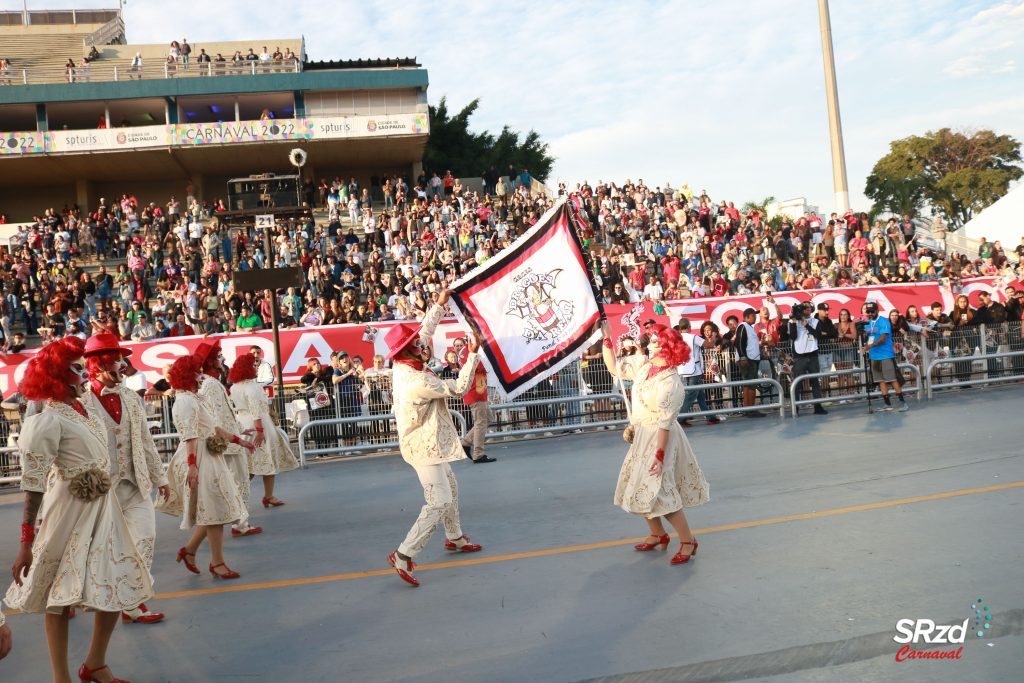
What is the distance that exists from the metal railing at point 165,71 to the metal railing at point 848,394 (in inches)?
1220

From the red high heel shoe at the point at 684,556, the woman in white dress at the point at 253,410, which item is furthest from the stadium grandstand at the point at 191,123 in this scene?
the red high heel shoe at the point at 684,556

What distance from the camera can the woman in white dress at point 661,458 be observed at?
674cm

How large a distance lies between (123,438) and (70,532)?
2.68 feet

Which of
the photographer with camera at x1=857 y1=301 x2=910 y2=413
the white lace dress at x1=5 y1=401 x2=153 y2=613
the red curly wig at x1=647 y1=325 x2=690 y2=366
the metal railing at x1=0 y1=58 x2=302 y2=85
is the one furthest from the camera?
the metal railing at x1=0 y1=58 x2=302 y2=85

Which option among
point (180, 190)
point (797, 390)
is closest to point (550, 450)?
point (797, 390)

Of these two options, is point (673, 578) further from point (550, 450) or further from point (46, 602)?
point (550, 450)

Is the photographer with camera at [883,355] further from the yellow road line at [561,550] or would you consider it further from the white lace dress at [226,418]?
the white lace dress at [226,418]

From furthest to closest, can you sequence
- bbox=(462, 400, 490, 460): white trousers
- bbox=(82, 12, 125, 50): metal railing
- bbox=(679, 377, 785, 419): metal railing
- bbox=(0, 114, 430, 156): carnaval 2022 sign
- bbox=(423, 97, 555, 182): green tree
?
bbox=(423, 97, 555, 182): green tree → bbox=(82, 12, 125, 50): metal railing → bbox=(0, 114, 430, 156): carnaval 2022 sign → bbox=(679, 377, 785, 419): metal railing → bbox=(462, 400, 490, 460): white trousers

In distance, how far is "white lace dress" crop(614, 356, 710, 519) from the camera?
22.1 ft

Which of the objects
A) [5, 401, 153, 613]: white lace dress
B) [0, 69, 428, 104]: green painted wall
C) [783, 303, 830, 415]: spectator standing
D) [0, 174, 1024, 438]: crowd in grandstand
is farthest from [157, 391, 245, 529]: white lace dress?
[0, 69, 428, 104]: green painted wall

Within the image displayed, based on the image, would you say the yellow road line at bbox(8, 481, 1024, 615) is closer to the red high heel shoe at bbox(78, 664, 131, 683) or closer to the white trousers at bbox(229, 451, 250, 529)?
the white trousers at bbox(229, 451, 250, 529)

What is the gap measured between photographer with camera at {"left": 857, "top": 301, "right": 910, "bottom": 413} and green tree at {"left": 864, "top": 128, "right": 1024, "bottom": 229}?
4903 centimetres

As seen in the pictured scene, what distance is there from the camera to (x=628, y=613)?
5598mm

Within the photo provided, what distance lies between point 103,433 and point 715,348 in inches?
481
